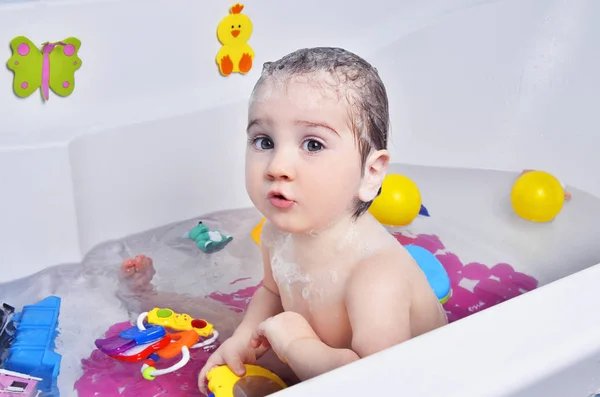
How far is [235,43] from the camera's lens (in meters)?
1.49

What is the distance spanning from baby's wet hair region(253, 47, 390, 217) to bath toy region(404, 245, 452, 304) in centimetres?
44

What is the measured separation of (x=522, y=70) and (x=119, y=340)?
3.73ft

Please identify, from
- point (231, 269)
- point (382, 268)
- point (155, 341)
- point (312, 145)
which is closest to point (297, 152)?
point (312, 145)

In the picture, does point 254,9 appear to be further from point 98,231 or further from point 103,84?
point 98,231

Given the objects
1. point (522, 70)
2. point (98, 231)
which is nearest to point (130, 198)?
point (98, 231)

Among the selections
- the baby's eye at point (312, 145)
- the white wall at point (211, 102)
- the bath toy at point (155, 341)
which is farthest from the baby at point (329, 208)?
the white wall at point (211, 102)

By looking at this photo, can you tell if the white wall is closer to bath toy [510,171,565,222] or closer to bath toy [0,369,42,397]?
bath toy [510,171,565,222]

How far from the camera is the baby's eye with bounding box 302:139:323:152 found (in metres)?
0.82

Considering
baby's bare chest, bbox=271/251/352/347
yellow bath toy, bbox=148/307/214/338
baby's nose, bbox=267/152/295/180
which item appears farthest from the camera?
yellow bath toy, bbox=148/307/214/338

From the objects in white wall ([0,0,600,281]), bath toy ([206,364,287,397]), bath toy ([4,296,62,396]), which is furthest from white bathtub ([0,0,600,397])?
bath toy ([206,364,287,397])

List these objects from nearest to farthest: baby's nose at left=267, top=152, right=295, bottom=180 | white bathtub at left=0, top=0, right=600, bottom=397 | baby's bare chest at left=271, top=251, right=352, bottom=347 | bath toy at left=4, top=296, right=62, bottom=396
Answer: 1. baby's nose at left=267, top=152, right=295, bottom=180
2. baby's bare chest at left=271, top=251, right=352, bottom=347
3. bath toy at left=4, top=296, right=62, bottom=396
4. white bathtub at left=0, top=0, right=600, bottom=397

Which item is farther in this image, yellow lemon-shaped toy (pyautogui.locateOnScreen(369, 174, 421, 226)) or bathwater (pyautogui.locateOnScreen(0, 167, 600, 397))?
yellow lemon-shaped toy (pyautogui.locateOnScreen(369, 174, 421, 226))

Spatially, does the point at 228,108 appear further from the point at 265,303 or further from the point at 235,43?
the point at 265,303

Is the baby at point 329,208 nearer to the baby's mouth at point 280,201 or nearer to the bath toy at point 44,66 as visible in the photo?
the baby's mouth at point 280,201
